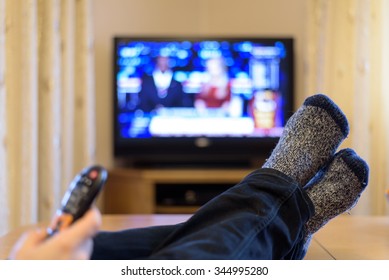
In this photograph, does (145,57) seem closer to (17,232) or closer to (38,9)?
(38,9)

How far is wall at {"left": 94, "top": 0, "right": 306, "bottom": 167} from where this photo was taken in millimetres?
3273

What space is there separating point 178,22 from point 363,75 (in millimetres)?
1163

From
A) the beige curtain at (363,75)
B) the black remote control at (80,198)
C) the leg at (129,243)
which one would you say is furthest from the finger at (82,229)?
the beige curtain at (363,75)

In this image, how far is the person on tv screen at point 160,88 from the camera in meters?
3.07

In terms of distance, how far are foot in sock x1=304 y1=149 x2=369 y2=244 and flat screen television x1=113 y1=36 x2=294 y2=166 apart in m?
1.74

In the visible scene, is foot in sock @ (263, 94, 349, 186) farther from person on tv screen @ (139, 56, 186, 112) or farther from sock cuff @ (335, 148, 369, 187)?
person on tv screen @ (139, 56, 186, 112)

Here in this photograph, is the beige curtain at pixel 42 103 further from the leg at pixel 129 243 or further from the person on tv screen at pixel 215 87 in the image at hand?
the leg at pixel 129 243

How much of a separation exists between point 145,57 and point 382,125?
1.19 metres

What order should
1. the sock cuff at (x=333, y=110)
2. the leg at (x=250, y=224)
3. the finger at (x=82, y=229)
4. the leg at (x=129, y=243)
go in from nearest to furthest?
the finger at (x=82, y=229) < the leg at (x=250, y=224) < the leg at (x=129, y=243) < the sock cuff at (x=333, y=110)

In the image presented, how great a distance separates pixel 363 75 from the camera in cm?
266

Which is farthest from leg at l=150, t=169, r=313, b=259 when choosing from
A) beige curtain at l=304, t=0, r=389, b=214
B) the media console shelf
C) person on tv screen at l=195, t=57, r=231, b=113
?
person on tv screen at l=195, t=57, r=231, b=113
